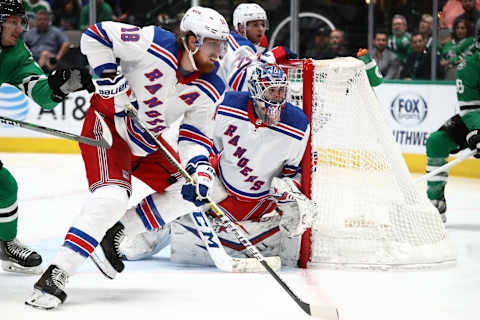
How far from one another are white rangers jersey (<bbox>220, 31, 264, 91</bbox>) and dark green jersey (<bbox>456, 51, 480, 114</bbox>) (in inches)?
47.5

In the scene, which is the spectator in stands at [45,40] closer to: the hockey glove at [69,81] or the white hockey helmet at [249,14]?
the white hockey helmet at [249,14]

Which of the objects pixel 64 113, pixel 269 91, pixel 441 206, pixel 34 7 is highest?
pixel 269 91

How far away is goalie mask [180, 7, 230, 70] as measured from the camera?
2.86m

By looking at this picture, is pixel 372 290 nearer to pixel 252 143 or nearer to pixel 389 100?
pixel 252 143

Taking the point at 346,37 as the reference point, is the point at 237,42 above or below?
above

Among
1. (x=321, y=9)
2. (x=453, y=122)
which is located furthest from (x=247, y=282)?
(x=321, y=9)

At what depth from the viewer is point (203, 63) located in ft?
9.62

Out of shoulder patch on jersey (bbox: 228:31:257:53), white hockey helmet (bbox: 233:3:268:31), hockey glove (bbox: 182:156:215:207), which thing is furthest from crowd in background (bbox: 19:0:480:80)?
hockey glove (bbox: 182:156:215:207)

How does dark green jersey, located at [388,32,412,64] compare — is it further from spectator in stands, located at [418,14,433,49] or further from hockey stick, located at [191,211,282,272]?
hockey stick, located at [191,211,282,272]

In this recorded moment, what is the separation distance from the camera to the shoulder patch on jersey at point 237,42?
4445 mm

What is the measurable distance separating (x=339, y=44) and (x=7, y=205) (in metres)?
5.08

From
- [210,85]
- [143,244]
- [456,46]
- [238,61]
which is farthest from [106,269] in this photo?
[456,46]

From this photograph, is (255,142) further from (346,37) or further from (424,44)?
(346,37)

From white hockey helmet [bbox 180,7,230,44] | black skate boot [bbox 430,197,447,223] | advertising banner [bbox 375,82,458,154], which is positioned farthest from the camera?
advertising banner [bbox 375,82,458,154]
